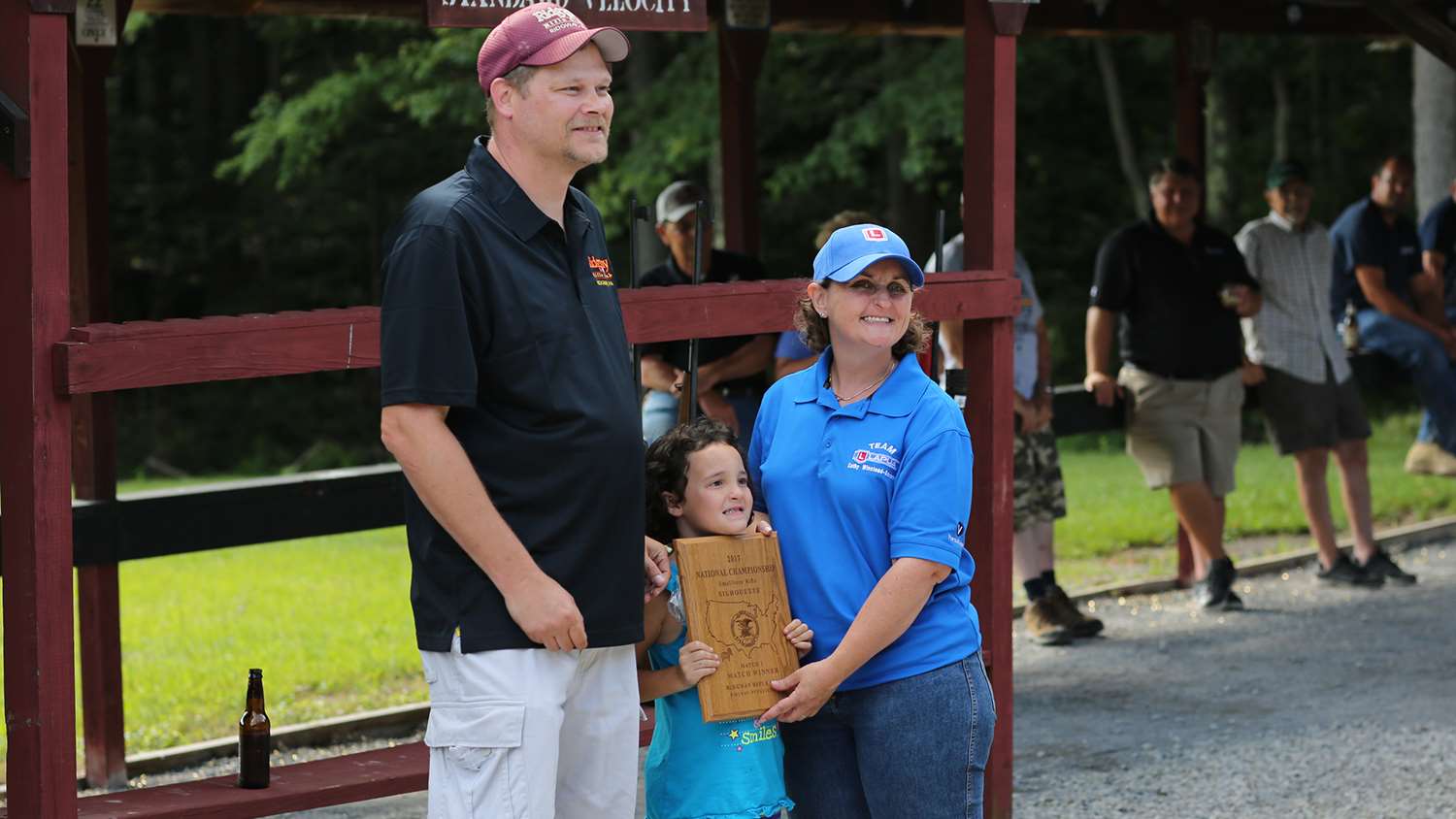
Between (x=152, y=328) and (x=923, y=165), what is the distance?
594 inches

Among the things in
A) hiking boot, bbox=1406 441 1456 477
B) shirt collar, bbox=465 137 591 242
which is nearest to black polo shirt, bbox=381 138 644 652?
shirt collar, bbox=465 137 591 242

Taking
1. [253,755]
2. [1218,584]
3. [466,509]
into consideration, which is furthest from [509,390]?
[1218,584]

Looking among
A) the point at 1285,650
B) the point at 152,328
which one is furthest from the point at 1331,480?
the point at 152,328

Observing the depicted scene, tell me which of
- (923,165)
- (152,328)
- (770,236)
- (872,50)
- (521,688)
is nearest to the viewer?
(521,688)

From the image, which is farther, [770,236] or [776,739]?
[770,236]

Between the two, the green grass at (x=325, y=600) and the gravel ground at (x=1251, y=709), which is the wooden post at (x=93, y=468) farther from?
the gravel ground at (x=1251, y=709)

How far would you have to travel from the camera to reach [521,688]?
3.19 meters

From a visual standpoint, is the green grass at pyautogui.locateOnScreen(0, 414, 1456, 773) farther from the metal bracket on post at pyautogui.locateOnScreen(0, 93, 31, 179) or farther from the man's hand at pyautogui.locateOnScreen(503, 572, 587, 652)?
the man's hand at pyautogui.locateOnScreen(503, 572, 587, 652)

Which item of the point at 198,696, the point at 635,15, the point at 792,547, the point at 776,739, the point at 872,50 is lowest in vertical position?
the point at 198,696

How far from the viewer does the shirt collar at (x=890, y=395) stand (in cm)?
359

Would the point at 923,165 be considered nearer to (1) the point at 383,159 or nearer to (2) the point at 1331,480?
(2) the point at 1331,480

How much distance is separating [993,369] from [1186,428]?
11.4 ft

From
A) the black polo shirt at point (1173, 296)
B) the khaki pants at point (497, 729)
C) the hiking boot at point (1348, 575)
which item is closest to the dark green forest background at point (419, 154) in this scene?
the hiking boot at point (1348, 575)

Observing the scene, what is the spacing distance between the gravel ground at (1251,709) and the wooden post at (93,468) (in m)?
2.86
